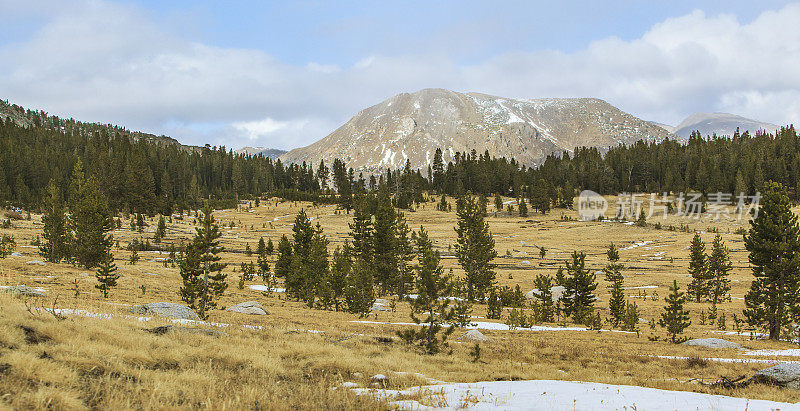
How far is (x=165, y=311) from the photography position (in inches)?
811

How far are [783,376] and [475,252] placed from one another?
123ft

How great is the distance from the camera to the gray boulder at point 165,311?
19.7m

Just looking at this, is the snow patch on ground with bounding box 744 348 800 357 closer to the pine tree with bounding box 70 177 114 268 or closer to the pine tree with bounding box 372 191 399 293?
the pine tree with bounding box 372 191 399 293

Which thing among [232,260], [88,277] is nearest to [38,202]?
[232,260]

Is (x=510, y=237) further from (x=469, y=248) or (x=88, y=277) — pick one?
(x=88, y=277)

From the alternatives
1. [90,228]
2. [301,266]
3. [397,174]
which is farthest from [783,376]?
[397,174]

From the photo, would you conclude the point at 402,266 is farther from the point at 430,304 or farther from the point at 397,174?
the point at 397,174

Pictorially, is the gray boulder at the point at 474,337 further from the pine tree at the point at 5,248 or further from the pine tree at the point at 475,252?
the pine tree at the point at 5,248

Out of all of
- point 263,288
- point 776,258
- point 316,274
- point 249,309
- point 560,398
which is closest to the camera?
point 560,398

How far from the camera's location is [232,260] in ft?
239

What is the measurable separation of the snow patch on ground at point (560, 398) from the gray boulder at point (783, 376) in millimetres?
2959

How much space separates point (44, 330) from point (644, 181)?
19593 cm

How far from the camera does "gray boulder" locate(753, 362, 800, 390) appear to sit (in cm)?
1174

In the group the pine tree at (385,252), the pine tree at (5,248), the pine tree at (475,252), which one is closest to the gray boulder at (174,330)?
the pine tree at (385,252)
